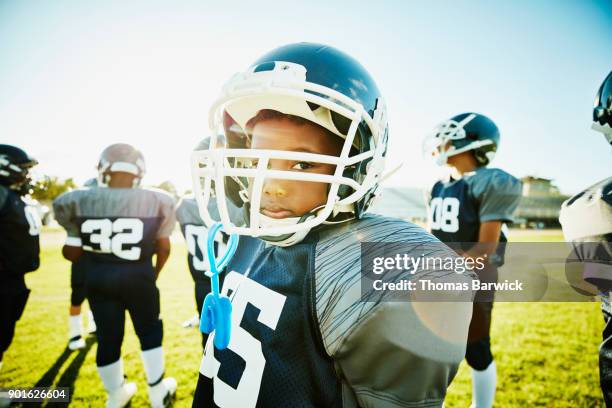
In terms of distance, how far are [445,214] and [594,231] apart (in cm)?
192

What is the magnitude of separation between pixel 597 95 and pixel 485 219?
4.91ft

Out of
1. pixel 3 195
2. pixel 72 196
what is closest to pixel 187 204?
pixel 72 196

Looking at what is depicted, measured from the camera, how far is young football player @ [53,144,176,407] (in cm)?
293

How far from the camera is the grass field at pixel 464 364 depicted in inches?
129

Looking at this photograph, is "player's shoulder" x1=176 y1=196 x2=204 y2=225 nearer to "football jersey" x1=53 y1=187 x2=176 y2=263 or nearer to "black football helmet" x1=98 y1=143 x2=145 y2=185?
"football jersey" x1=53 y1=187 x2=176 y2=263

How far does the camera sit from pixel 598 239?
1.29m

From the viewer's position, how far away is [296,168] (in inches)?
52.4

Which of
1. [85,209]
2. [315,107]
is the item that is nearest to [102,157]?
[85,209]

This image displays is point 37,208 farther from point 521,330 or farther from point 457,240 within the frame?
point 521,330

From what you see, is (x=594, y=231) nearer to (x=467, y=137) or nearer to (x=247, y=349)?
(x=247, y=349)

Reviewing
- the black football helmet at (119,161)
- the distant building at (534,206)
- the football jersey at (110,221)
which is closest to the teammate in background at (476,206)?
the football jersey at (110,221)

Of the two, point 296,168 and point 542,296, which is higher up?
point 296,168

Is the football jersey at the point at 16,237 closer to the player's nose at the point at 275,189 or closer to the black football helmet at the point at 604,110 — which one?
the player's nose at the point at 275,189

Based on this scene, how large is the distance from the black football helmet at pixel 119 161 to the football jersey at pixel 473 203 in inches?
135
